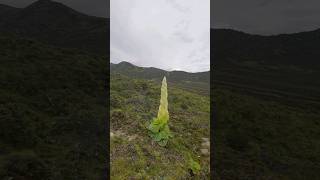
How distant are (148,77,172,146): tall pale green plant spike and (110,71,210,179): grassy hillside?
0.92ft

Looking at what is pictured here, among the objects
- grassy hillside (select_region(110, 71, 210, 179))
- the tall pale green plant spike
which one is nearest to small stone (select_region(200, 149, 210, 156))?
grassy hillside (select_region(110, 71, 210, 179))

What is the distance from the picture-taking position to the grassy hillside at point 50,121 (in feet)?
42.8

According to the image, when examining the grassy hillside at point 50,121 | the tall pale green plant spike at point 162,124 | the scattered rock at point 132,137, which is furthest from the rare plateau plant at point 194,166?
the grassy hillside at point 50,121

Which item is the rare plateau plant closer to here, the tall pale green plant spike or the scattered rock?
the tall pale green plant spike

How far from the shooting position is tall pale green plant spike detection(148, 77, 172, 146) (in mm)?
15570

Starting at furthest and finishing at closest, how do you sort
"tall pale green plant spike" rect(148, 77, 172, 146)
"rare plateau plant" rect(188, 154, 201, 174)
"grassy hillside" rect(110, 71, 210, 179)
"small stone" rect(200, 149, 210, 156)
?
"small stone" rect(200, 149, 210, 156), "tall pale green plant spike" rect(148, 77, 172, 146), "rare plateau plant" rect(188, 154, 201, 174), "grassy hillside" rect(110, 71, 210, 179)

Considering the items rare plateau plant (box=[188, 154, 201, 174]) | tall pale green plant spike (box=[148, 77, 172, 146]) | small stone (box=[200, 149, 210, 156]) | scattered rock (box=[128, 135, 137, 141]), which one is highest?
tall pale green plant spike (box=[148, 77, 172, 146])

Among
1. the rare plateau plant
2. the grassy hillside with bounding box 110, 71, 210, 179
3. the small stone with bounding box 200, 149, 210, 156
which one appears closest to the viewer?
the grassy hillside with bounding box 110, 71, 210, 179

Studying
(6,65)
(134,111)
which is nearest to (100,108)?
(134,111)

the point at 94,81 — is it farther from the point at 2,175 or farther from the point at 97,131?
the point at 2,175

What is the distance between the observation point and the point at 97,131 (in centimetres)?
1686

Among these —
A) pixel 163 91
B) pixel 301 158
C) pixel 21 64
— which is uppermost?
pixel 21 64

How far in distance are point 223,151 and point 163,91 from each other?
5.35 meters

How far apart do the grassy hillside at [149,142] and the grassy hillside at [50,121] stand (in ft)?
2.15
